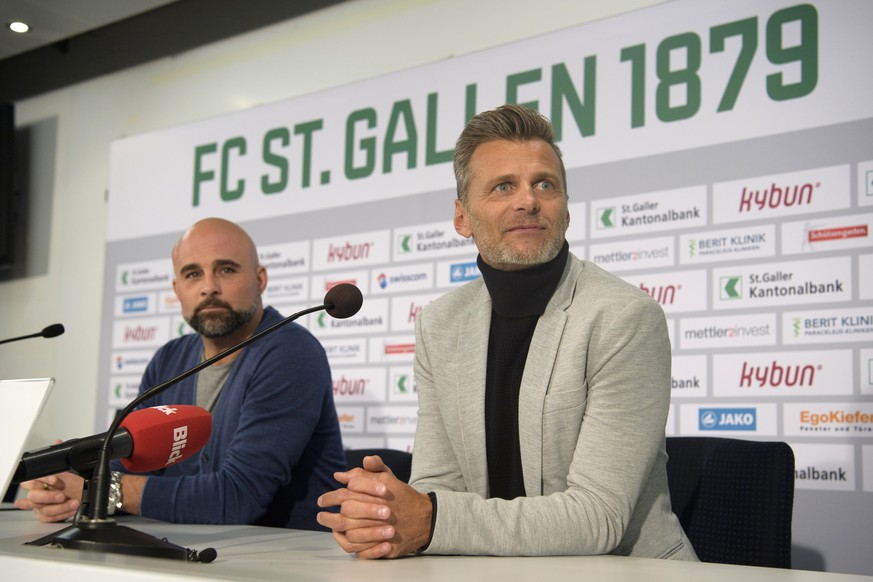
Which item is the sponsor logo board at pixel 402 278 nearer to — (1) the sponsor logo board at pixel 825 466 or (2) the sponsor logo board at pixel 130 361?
(2) the sponsor logo board at pixel 130 361

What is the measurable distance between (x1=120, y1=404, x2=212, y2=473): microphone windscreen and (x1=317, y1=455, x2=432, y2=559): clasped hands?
0.95ft

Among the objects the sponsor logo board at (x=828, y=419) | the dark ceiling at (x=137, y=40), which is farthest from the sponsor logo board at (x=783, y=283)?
the dark ceiling at (x=137, y=40)

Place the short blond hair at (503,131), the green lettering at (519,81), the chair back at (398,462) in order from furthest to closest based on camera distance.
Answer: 1. the green lettering at (519,81)
2. the chair back at (398,462)
3. the short blond hair at (503,131)

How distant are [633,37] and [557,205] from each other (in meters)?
1.51

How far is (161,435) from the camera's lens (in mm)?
1455

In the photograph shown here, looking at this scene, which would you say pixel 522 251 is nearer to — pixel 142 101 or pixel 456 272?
pixel 456 272

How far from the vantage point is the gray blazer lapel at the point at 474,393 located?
175cm

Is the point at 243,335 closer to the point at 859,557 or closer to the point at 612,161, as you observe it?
the point at 612,161

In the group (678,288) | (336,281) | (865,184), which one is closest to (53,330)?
(336,281)

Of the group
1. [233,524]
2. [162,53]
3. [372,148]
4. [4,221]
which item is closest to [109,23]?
[162,53]

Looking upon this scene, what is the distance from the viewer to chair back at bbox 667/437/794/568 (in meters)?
1.80

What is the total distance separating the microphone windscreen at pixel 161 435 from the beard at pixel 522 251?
671 mm

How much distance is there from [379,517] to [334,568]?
0.13 m

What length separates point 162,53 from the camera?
475 centimetres
